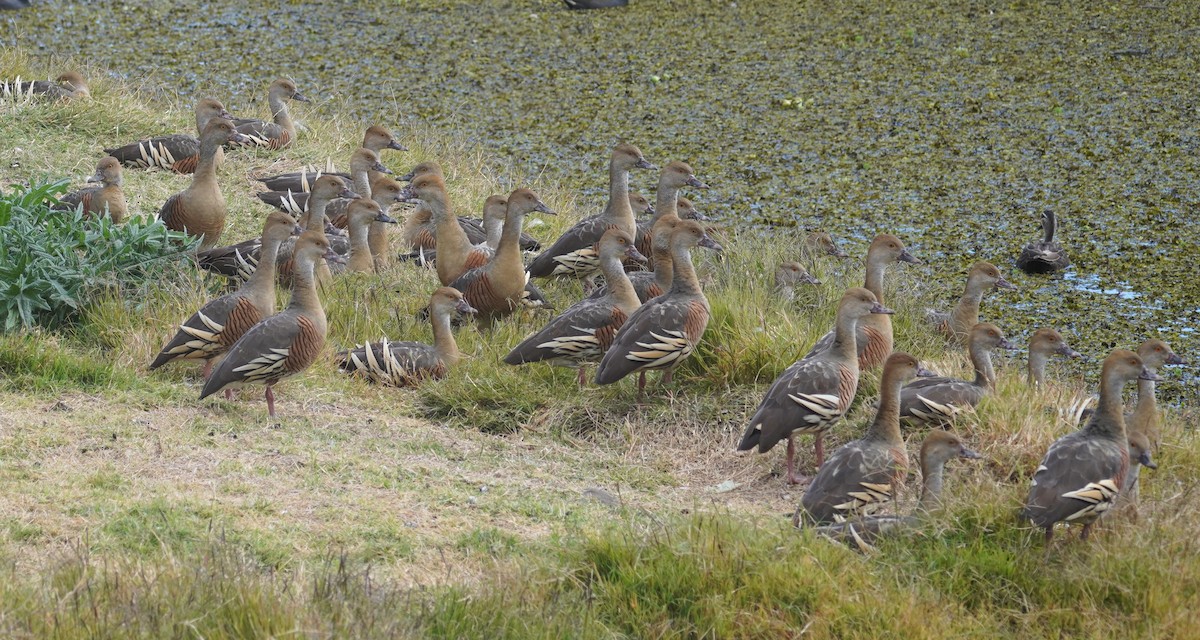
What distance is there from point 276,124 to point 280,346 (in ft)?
17.3

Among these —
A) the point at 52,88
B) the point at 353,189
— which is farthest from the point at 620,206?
the point at 52,88

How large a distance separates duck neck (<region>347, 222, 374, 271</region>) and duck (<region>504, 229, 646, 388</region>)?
2.00 m

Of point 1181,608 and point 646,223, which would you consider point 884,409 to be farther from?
point 646,223

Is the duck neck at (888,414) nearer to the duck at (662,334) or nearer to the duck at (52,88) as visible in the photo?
the duck at (662,334)

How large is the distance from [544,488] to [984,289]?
3.33m

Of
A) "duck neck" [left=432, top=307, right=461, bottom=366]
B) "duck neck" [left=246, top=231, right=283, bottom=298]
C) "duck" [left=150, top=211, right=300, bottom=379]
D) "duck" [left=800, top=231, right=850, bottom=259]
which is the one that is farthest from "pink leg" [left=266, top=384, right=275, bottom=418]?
"duck" [left=800, top=231, right=850, bottom=259]

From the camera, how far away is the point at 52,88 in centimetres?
1133

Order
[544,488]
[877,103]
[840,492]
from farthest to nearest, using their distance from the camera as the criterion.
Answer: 1. [877,103]
2. [544,488]
3. [840,492]

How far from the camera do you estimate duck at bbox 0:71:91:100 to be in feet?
36.7

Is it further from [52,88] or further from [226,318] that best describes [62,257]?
[52,88]

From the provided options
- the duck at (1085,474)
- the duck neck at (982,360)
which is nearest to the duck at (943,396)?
the duck neck at (982,360)

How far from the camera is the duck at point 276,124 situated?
10.9m

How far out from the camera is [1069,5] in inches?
581

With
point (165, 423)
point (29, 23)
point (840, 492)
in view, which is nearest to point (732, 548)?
point (840, 492)
